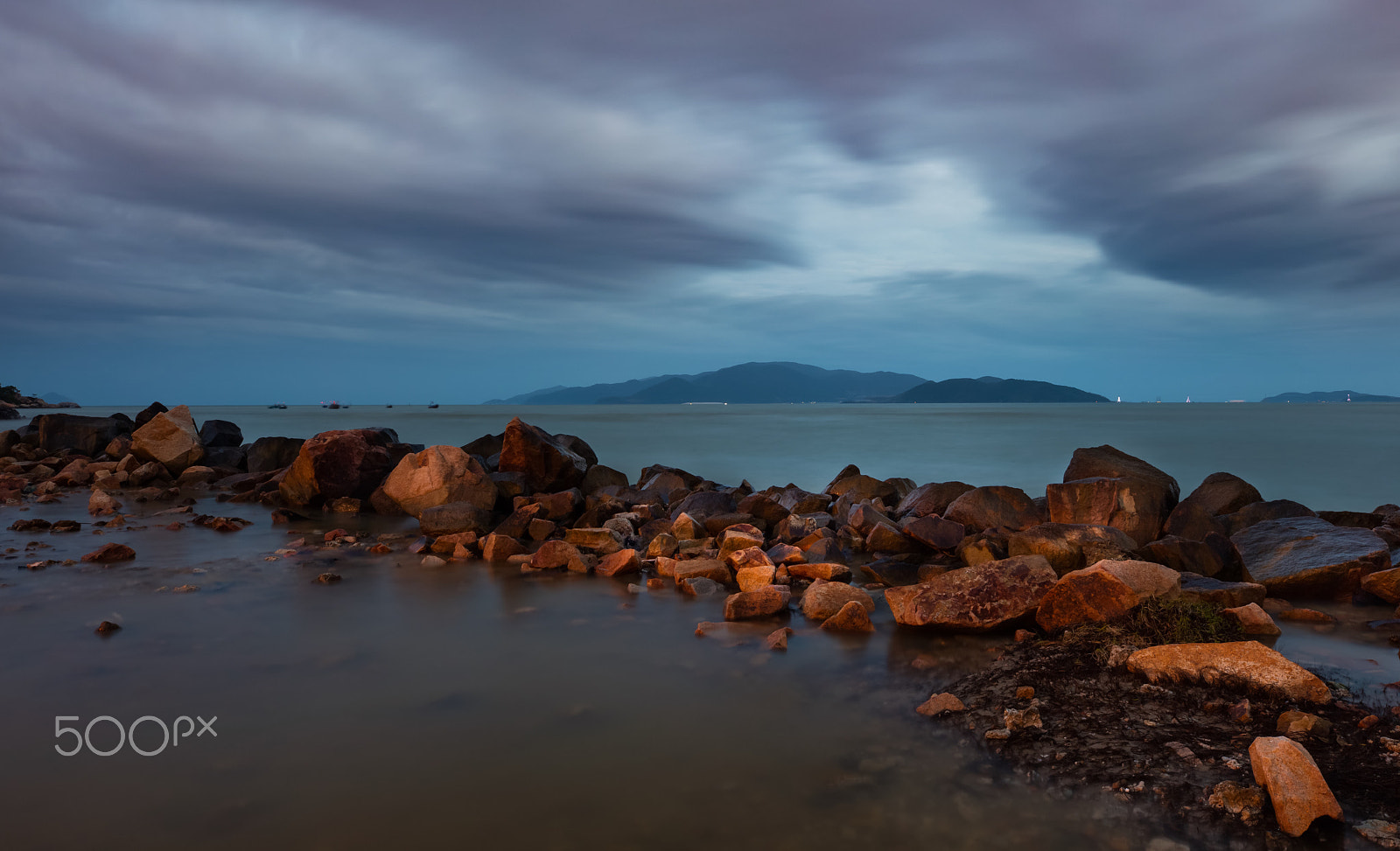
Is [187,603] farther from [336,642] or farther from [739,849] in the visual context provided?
[739,849]

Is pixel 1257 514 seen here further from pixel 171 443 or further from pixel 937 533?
pixel 171 443

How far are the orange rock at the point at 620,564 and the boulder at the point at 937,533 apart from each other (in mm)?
4499

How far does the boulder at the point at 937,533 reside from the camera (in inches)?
451

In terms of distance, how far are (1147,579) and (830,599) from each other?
334 cm

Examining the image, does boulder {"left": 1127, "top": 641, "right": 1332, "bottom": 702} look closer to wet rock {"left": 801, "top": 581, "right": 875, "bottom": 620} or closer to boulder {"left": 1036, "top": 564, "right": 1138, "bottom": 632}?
boulder {"left": 1036, "top": 564, "right": 1138, "bottom": 632}

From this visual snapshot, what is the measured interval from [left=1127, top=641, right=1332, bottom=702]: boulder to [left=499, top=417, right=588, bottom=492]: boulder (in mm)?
13526

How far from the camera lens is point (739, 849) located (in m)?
4.15

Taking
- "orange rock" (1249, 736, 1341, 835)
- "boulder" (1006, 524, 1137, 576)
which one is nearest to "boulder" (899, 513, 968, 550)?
"boulder" (1006, 524, 1137, 576)

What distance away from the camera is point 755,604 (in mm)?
8594

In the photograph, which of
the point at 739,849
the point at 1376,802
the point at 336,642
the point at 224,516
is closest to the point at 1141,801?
the point at 1376,802

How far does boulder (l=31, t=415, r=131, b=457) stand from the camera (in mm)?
27641

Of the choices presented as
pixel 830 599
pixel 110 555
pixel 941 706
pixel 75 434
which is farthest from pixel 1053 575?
pixel 75 434

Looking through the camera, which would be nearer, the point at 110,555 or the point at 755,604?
the point at 755,604

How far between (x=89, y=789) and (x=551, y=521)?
379 inches
